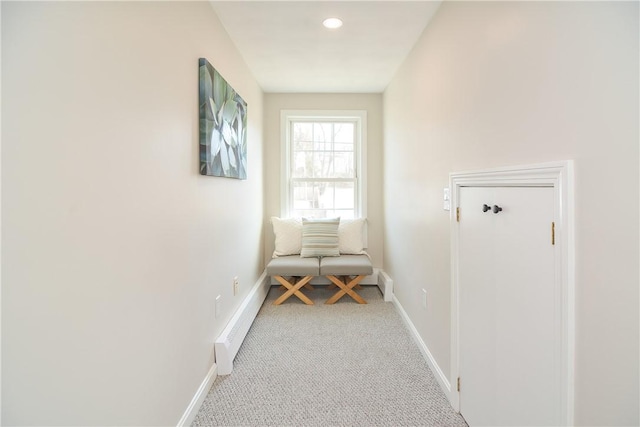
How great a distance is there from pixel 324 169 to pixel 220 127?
7.10 ft

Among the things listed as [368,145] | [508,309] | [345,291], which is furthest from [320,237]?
[508,309]

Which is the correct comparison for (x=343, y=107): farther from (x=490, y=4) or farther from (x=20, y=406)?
(x=20, y=406)

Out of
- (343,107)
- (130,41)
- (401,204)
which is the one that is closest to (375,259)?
(401,204)

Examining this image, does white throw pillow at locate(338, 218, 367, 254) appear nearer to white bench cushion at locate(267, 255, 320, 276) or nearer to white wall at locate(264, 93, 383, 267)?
white wall at locate(264, 93, 383, 267)

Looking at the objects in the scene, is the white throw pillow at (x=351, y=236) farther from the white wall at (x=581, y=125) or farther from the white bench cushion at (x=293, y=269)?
the white wall at (x=581, y=125)

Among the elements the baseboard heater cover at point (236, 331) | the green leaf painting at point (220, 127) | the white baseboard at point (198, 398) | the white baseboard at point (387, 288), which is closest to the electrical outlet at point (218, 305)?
the baseboard heater cover at point (236, 331)

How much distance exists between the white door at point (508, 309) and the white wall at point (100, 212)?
1424 mm

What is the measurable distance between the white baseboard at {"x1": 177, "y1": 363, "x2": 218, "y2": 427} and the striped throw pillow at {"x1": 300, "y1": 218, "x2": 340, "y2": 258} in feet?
5.83

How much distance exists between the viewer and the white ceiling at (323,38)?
6.86 feet

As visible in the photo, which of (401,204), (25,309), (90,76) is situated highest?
(90,76)

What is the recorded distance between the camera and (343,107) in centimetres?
401

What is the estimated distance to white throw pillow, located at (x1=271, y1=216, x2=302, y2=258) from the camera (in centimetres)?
380

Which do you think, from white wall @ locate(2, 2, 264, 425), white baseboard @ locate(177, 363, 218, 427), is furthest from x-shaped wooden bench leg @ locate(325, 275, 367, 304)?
white wall @ locate(2, 2, 264, 425)

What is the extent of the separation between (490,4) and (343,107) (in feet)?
8.76
